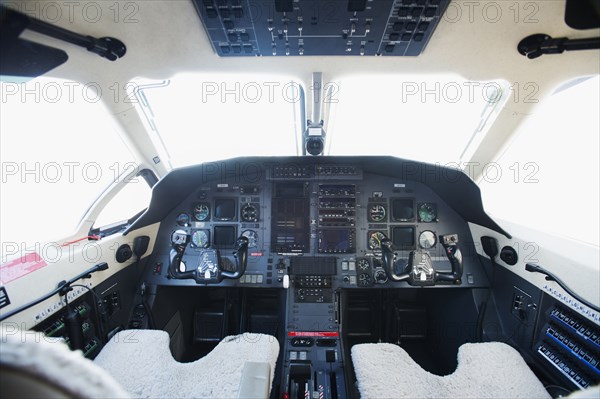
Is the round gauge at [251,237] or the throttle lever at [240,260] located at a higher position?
the round gauge at [251,237]

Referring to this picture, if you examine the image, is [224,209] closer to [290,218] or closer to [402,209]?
[290,218]

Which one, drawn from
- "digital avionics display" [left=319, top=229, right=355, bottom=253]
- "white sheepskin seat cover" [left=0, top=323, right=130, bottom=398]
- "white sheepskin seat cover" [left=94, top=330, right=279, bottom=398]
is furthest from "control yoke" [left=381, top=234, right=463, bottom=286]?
"white sheepskin seat cover" [left=0, top=323, right=130, bottom=398]

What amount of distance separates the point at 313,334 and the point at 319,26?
7.18 feet

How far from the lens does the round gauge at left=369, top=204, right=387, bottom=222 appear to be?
8.50 feet

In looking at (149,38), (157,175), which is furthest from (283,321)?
(149,38)

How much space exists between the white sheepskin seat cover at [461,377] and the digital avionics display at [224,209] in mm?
1632

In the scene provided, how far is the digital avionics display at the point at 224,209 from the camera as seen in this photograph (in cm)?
263

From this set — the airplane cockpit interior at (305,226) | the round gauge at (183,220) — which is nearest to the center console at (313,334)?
the airplane cockpit interior at (305,226)

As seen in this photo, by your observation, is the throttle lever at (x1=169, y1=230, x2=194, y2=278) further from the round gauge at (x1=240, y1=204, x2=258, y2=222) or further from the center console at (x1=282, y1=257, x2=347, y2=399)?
the center console at (x1=282, y1=257, x2=347, y2=399)

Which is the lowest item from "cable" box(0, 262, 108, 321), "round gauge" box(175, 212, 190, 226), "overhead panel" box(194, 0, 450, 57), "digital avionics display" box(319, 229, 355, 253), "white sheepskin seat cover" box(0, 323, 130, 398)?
"cable" box(0, 262, 108, 321)

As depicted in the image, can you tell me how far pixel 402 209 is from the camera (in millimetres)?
2582

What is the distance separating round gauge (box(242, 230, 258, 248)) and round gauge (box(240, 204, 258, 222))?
115mm

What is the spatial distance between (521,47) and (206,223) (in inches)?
103

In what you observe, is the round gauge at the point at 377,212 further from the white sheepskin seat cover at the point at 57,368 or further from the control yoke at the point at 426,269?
the white sheepskin seat cover at the point at 57,368
